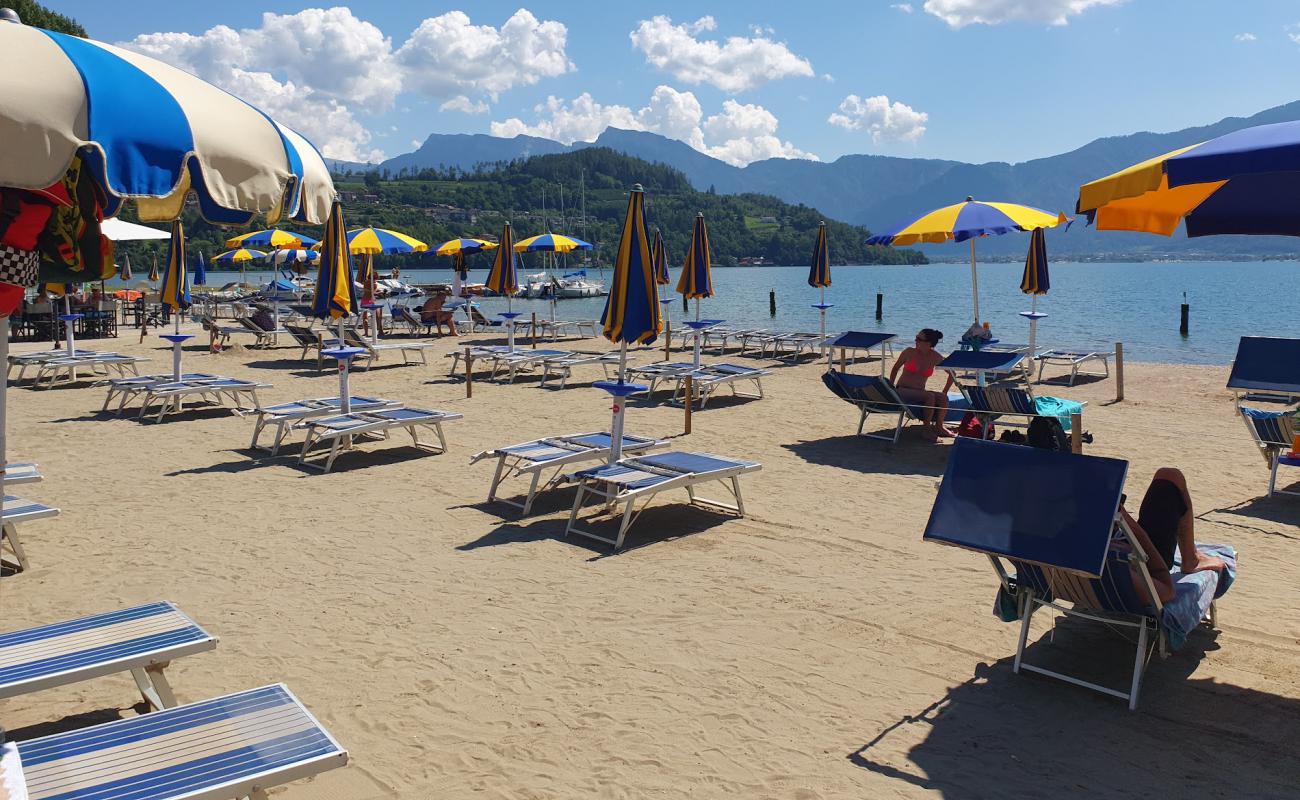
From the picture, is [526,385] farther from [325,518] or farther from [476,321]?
[476,321]

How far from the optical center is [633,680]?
4.44 meters

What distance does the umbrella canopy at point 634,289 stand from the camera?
23.7 feet

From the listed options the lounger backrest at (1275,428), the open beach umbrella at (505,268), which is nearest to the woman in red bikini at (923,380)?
the lounger backrest at (1275,428)

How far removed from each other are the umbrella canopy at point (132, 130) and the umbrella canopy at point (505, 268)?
16205 millimetres

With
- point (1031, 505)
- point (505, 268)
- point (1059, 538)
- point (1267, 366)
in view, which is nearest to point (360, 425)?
point (1031, 505)

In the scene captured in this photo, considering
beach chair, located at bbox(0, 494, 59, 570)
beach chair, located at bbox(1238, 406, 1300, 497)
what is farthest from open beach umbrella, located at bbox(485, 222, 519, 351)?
beach chair, located at bbox(1238, 406, 1300, 497)

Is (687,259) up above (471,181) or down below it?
below

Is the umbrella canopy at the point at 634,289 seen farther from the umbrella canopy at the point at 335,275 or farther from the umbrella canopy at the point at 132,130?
Result: the umbrella canopy at the point at 335,275

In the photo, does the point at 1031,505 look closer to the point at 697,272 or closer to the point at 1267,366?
the point at 1267,366

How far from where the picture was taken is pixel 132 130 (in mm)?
2533

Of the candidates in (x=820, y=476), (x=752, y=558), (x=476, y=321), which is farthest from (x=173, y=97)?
(x=476, y=321)

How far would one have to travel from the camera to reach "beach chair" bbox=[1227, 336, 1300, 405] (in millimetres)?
9781

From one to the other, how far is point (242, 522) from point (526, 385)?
804 centimetres

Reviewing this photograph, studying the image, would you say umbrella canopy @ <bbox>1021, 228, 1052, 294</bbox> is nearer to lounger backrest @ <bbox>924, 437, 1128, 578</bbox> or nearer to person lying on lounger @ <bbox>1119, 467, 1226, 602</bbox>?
person lying on lounger @ <bbox>1119, 467, 1226, 602</bbox>
